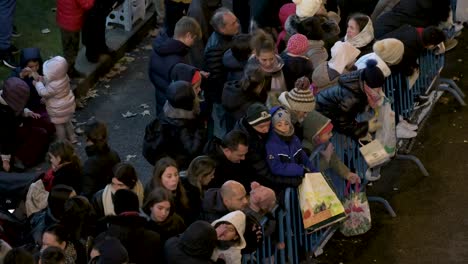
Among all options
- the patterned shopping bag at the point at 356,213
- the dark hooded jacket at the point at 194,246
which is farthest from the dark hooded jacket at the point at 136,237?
the patterned shopping bag at the point at 356,213

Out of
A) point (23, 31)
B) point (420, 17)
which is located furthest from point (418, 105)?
point (23, 31)

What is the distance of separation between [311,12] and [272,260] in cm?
346

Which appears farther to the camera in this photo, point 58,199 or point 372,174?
point 372,174

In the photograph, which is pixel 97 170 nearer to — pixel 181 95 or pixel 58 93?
pixel 181 95

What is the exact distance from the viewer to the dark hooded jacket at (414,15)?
13.8 m

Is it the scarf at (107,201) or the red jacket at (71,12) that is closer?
the scarf at (107,201)

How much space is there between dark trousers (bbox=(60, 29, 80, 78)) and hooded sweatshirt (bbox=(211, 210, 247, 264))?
504 cm

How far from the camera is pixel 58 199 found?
993cm

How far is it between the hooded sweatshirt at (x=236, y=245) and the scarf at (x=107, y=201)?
39.5 inches

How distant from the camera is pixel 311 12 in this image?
1291cm

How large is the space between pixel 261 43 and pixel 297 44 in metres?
0.54

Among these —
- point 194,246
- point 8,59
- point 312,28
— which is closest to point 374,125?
point 312,28

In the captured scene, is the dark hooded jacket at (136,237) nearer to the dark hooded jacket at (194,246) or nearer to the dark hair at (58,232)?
the dark hooded jacket at (194,246)

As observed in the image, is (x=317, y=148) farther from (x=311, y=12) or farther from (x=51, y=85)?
(x=51, y=85)
